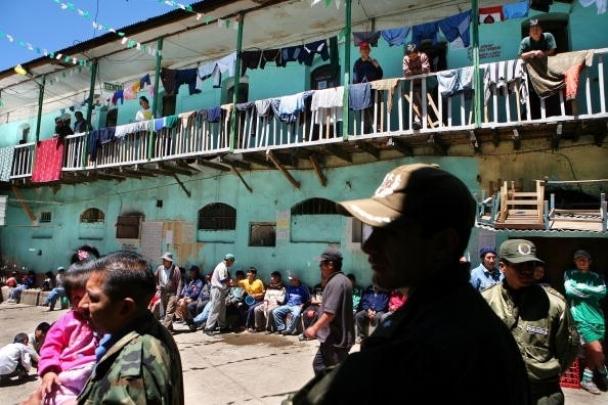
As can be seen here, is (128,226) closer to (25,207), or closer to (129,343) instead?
(25,207)

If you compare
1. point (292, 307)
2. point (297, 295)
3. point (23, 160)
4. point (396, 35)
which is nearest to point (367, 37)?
point (396, 35)

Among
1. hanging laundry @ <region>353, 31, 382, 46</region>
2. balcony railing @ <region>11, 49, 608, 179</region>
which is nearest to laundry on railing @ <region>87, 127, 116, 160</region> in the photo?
balcony railing @ <region>11, 49, 608, 179</region>

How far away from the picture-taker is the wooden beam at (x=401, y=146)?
7922mm

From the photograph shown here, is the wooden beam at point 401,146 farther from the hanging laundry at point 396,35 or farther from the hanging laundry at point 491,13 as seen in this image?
the hanging laundry at point 491,13

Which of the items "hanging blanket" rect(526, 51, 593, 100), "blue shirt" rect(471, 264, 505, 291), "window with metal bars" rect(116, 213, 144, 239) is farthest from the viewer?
"window with metal bars" rect(116, 213, 144, 239)

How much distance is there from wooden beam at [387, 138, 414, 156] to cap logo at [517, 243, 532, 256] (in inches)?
208

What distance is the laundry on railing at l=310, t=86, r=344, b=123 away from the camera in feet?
27.7

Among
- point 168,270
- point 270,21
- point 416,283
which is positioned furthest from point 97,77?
point 416,283

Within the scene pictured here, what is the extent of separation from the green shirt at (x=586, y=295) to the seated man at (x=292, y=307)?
503 cm

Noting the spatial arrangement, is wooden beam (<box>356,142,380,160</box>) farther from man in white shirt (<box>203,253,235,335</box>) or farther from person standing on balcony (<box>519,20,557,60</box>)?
man in white shirt (<box>203,253,235,335</box>)

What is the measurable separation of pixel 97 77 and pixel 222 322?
31.2ft

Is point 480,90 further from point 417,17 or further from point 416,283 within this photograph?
point 416,283

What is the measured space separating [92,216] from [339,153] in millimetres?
9890

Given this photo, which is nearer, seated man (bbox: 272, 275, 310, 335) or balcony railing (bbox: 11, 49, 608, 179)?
balcony railing (bbox: 11, 49, 608, 179)
